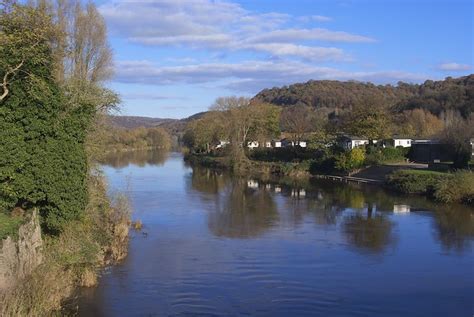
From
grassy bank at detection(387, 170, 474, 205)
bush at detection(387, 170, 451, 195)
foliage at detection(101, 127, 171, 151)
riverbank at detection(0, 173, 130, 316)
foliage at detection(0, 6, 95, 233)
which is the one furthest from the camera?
foliage at detection(101, 127, 171, 151)

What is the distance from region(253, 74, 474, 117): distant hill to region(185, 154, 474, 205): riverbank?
41.6 meters

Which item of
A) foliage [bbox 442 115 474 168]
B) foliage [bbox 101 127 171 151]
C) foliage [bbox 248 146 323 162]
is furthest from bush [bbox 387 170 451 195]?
foliage [bbox 101 127 171 151]

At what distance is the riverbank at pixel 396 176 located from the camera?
101 feet

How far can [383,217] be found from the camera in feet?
84.9

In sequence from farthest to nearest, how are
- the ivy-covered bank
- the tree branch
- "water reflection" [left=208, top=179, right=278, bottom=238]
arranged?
"water reflection" [left=208, top=179, right=278, bottom=238], the tree branch, the ivy-covered bank

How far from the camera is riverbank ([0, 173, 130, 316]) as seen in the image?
32.9ft

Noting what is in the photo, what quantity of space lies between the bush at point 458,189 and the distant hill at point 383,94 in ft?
179

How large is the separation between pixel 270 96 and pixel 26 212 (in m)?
159

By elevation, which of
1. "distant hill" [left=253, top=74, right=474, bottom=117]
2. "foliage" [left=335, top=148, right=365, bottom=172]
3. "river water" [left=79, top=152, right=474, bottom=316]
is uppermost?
"distant hill" [left=253, top=74, right=474, bottom=117]

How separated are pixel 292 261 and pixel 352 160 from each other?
31.0m

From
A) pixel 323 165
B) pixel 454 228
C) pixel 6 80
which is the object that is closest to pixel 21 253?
pixel 6 80

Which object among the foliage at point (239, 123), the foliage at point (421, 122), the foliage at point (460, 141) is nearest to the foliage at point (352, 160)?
the foliage at point (460, 141)

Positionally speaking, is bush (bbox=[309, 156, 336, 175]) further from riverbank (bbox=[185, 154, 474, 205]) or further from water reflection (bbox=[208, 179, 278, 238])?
water reflection (bbox=[208, 179, 278, 238])

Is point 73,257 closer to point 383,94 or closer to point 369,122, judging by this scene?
point 369,122
